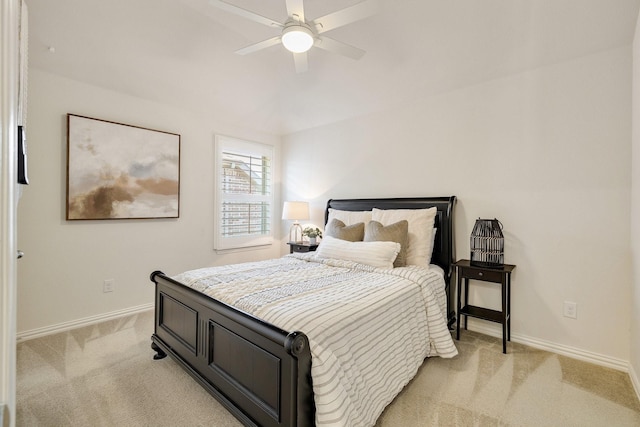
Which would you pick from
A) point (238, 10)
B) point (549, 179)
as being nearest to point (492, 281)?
point (549, 179)

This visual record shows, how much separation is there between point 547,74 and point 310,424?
323 cm

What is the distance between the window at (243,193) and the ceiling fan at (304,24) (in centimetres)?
216

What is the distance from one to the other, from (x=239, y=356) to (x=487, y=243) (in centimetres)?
240

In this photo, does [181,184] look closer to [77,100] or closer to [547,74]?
[77,100]

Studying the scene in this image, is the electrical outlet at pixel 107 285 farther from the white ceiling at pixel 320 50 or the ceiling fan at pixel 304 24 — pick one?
the ceiling fan at pixel 304 24

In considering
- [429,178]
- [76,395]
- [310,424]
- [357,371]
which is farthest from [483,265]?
[76,395]

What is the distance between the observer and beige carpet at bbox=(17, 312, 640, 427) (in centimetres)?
178

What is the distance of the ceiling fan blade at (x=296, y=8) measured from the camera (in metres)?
1.78

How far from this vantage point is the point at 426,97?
3326 millimetres

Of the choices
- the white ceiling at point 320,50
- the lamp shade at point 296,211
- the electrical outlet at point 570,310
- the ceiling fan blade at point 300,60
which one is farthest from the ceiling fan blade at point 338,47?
the electrical outlet at point 570,310

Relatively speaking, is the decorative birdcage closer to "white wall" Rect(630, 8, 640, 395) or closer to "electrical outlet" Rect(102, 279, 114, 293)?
"white wall" Rect(630, 8, 640, 395)

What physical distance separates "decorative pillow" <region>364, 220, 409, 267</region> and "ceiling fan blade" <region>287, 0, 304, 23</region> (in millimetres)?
1878

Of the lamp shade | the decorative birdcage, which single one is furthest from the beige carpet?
the lamp shade

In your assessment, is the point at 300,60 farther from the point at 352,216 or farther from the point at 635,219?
the point at 635,219
